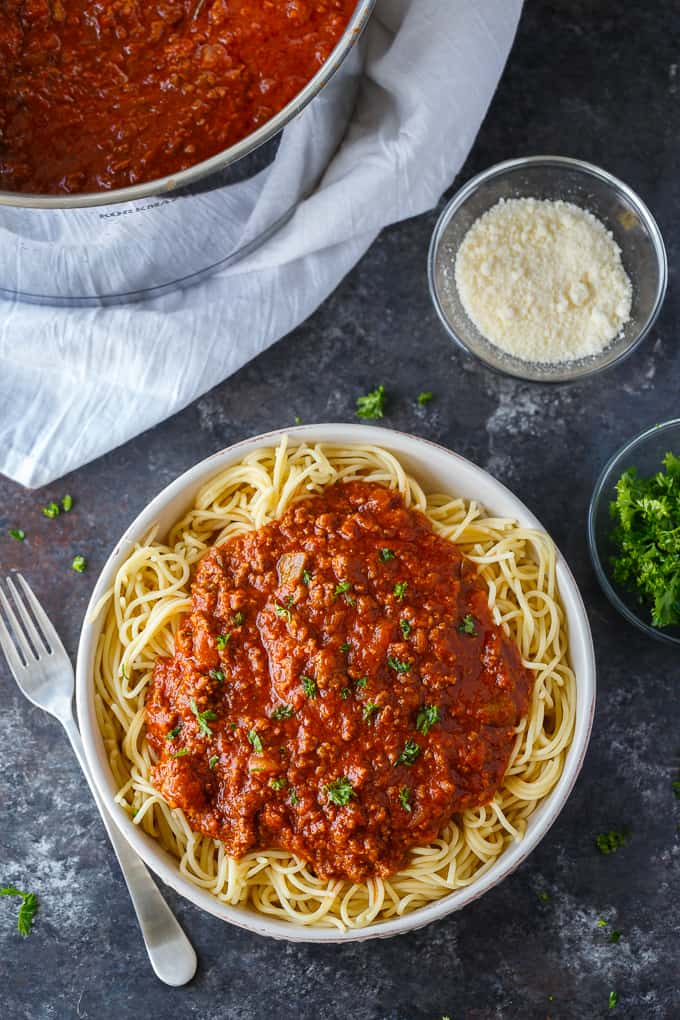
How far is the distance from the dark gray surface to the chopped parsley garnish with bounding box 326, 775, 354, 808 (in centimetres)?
101

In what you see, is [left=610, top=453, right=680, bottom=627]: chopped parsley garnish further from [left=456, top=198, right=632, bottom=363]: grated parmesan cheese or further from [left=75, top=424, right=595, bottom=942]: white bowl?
[left=456, top=198, right=632, bottom=363]: grated parmesan cheese

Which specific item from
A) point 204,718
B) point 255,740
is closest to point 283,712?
point 255,740

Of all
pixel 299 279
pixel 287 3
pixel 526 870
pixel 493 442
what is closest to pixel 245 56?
pixel 287 3

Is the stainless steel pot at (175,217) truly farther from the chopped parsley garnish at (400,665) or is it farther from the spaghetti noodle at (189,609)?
the chopped parsley garnish at (400,665)

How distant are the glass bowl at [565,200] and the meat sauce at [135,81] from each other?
1186mm

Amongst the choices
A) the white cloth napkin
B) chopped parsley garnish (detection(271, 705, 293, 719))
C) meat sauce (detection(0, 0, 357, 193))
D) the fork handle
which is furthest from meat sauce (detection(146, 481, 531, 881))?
meat sauce (detection(0, 0, 357, 193))

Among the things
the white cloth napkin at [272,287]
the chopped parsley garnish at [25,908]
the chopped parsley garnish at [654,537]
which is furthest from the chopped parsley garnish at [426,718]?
the chopped parsley garnish at [25,908]

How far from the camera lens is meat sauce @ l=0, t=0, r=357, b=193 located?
3422 mm

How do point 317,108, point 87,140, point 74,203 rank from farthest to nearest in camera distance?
1. point 317,108
2. point 87,140
3. point 74,203

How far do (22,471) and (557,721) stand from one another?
238 centimetres

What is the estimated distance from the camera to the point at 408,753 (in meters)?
3.68

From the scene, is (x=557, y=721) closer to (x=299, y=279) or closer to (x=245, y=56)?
(x=299, y=279)

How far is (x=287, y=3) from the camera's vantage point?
3518 mm

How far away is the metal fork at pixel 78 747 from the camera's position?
423 centimetres
